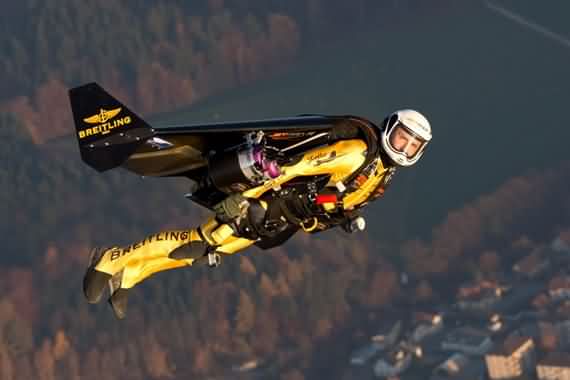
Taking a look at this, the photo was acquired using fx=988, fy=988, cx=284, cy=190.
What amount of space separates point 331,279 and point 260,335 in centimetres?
2025

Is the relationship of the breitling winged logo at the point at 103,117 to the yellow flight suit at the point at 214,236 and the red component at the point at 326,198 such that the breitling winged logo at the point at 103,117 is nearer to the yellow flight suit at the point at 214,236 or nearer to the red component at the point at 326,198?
the yellow flight suit at the point at 214,236

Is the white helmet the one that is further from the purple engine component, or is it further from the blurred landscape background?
the blurred landscape background

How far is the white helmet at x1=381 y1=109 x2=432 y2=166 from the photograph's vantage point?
2641 cm

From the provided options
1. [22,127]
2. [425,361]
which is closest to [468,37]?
[22,127]

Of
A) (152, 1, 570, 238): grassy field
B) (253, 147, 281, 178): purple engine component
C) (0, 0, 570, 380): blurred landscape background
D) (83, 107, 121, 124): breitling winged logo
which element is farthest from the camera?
(152, 1, 570, 238): grassy field

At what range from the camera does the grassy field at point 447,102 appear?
157 m

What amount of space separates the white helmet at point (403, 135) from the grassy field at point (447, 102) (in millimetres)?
123399

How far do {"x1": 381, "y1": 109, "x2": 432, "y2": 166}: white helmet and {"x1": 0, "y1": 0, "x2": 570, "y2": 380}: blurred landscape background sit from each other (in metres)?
94.3

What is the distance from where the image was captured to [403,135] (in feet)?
86.7

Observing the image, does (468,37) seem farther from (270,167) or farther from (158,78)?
(270,167)

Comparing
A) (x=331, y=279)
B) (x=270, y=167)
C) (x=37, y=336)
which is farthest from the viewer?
(x=331, y=279)

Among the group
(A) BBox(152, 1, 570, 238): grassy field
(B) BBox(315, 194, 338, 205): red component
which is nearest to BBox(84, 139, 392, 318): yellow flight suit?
(B) BBox(315, 194, 338, 205): red component

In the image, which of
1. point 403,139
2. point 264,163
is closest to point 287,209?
point 264,163

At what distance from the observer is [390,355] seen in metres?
119
